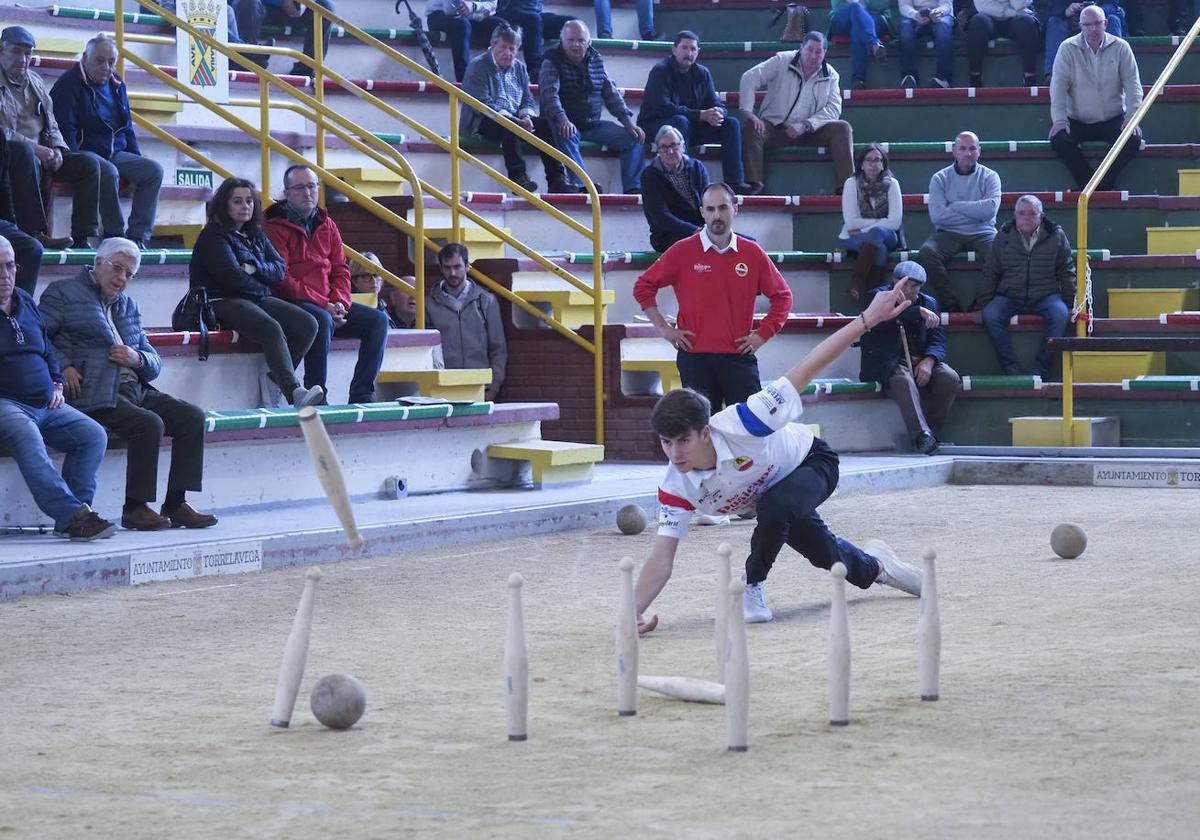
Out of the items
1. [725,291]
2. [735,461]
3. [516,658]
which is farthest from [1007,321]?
[516,658]

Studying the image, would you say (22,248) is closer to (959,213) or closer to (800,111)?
(959,213)

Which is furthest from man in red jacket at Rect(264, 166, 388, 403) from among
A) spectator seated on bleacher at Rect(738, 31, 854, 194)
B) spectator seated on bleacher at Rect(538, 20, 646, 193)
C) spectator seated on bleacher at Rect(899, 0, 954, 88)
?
spectator seated on bleacher at Rect(899, 0, 954, 88)

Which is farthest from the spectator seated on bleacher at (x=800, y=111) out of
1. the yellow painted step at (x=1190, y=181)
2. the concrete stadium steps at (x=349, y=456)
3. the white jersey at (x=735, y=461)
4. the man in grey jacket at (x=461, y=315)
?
the white jersey at (x=735, y=461)

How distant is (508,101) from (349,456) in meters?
6.24

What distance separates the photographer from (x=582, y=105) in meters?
19.3

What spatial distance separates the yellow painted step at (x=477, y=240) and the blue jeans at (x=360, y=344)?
322cm

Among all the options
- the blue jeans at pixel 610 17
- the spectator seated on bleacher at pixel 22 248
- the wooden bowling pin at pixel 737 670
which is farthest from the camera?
the blue jeans at pixel 610 17

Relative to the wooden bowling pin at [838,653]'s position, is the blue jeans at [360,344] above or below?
below

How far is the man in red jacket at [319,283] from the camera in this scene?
1352 centimetres

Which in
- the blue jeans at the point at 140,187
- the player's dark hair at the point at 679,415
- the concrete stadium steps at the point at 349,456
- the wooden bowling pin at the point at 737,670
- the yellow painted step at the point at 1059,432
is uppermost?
the blue jeans at the point at 140,187

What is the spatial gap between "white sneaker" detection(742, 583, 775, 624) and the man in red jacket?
5149 millimetres

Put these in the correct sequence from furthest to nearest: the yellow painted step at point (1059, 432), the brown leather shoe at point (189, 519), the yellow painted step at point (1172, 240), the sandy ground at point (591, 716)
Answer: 1. the yellow painted step at point (1172, 240)
2. the yellow painted step at point (1059, 432)
3. the brown leather shoe at point (189, 519)
4. the sandy ground at point (591, 716)

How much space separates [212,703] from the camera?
735cm

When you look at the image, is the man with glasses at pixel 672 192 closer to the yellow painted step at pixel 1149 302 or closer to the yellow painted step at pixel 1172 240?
the yellow painted step at pixel 1149 302
